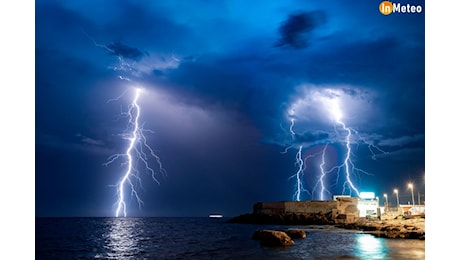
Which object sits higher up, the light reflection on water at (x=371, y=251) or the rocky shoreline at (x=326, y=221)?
the light reflection on water at (x=371, y=251)

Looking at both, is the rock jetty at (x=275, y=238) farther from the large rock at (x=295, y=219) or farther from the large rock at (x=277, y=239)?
the large rock at (x=295, y=219)

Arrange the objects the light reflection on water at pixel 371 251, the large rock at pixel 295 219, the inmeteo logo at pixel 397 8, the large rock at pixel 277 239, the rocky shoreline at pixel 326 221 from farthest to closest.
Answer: the large rock at pixel 295 219 → the rocky shoreline at pixel 326 221 → the large rock at pixel 277 239 → the light reflection on water at pixel 371 251 → the inmeteo logo at pixel 397 8

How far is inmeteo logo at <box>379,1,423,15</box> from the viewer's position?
8828 millimetres

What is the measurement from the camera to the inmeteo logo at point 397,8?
29.0 ft

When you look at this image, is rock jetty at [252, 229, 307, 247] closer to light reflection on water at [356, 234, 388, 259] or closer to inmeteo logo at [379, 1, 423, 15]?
light reflection on water at [356, 234, 388, 259]

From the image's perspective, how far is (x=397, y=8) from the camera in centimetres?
976

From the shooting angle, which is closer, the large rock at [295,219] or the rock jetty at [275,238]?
the rock jetty at [275,238]

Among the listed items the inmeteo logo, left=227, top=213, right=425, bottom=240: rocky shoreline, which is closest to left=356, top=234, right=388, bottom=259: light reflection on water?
left=227, top=213, right=425, bottom=240: rocky shoreline

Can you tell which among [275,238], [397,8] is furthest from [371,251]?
[397,8]

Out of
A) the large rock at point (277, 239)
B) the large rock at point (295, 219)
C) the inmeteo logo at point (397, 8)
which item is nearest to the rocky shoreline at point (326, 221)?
the large rock at point (295, 219)

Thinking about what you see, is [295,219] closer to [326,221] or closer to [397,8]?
[326,221]
